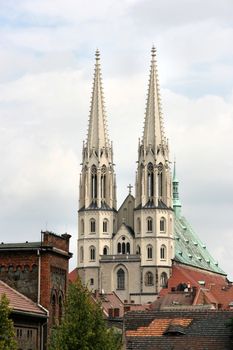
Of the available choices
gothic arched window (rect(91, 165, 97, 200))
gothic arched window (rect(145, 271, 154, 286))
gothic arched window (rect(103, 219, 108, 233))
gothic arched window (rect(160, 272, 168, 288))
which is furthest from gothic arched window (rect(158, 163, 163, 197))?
gothic arched window (rect(145, 271, 154, 286))

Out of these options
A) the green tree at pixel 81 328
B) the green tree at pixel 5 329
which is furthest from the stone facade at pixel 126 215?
the green tree at pixel 5 329

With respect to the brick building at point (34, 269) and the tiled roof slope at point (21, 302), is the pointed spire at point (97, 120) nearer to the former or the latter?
the brick building at point (34, 269)

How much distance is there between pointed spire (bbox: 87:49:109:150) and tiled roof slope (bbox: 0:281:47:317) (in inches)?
5014

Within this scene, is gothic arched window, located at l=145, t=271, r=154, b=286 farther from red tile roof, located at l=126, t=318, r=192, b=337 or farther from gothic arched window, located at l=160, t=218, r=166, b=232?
red tile roof, located at l=126, t=318, r=192, b=337

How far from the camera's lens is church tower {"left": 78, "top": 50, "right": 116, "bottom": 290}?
188 m

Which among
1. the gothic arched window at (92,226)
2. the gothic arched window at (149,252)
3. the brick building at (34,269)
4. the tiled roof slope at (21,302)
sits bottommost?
the tiled roof slope at (21,302)

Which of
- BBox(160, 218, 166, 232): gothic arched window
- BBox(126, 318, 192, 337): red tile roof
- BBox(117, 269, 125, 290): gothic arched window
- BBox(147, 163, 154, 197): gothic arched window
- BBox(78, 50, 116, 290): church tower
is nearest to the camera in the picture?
BBox(126, 318, 192, 337): red tile roof

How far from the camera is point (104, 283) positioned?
186m

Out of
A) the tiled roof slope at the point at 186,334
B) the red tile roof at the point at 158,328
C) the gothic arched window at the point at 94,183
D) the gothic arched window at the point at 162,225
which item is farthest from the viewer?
the gothic arched window at the point at 94,183

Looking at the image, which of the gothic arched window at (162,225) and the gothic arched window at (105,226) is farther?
the gothic arched window at (105,226)

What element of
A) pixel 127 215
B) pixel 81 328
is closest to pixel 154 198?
pixel 127 215

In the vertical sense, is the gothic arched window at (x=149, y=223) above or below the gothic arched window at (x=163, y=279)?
above

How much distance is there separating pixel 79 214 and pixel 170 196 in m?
14.9

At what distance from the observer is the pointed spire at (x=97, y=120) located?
190 metres
